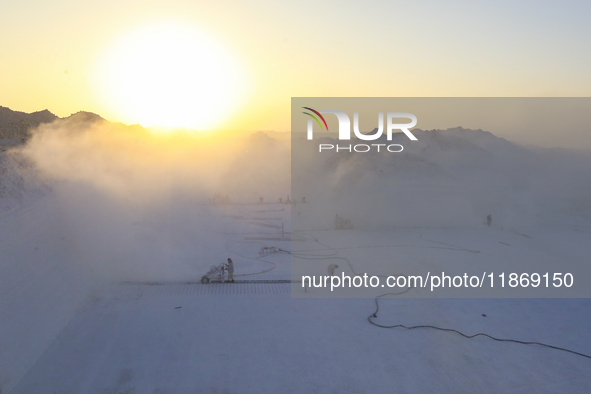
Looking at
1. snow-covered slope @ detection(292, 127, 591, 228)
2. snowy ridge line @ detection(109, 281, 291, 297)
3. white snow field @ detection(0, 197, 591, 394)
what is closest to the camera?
white snow field @ detection(0, 197, 591, 394)

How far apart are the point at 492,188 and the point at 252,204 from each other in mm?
19784

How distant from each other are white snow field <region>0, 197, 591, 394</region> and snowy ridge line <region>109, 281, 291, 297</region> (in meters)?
0.04

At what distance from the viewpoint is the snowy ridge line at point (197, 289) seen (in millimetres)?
11305

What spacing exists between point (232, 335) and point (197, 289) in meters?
3.16

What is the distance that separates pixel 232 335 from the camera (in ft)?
29.6

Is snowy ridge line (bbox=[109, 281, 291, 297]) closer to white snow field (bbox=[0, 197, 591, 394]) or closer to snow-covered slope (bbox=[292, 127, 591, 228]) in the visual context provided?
white snow field (bbox=[0, 197, 591, 394])

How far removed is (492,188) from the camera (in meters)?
30.6

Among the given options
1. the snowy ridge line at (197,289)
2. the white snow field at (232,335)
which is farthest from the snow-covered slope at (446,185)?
the white snow field at (232,335)

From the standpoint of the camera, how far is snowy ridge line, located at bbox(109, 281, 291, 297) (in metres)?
11.3

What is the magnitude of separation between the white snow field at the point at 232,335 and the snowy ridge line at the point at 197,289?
0.04 m

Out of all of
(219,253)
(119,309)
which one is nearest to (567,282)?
(219,253)

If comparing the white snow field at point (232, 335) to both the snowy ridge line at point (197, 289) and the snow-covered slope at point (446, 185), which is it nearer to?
the snowy ridge line at point (197, 289)

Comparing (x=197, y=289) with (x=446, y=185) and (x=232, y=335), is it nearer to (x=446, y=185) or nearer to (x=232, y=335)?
(x=232, y=335)

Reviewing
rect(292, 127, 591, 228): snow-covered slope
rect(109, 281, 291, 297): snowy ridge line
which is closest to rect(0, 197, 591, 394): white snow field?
rect(109, 281, 291, 297): snowy ridge line
